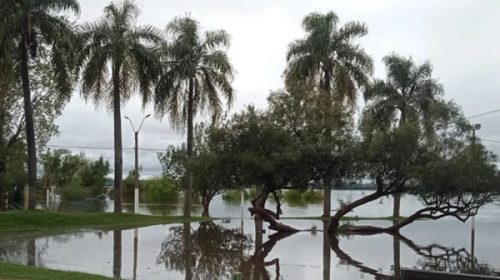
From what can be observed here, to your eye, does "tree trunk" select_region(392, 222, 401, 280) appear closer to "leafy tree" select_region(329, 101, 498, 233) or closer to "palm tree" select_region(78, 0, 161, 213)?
"leafy tree" select_region(329, 101, 498, 233)

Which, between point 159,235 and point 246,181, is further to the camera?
point 246,181

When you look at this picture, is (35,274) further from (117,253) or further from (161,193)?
(161,193)

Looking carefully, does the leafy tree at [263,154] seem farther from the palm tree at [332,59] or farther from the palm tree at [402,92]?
the palm tree at [402,92]

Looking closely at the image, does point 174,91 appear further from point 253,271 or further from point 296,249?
point 253,271

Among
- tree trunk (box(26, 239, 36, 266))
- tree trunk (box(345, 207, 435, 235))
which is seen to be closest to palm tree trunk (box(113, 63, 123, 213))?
tree trunk (box(26, 239, 36, 266))

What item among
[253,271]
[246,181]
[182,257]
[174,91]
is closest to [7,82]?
[174,91]

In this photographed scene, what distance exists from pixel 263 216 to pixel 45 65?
16.5 meters

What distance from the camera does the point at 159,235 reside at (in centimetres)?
2375

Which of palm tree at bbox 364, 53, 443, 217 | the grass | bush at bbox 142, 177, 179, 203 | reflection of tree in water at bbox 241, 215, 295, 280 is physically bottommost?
bush at bbox 142, 177, 179, 203

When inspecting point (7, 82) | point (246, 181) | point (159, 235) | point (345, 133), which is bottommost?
point (159, 235)

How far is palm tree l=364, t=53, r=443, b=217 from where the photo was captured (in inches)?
1505

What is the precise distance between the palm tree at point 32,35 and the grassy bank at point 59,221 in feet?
7.03

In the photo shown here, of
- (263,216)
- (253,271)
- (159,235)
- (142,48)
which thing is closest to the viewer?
(253,271)

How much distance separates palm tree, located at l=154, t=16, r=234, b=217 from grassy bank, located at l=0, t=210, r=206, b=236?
508 centimetres
